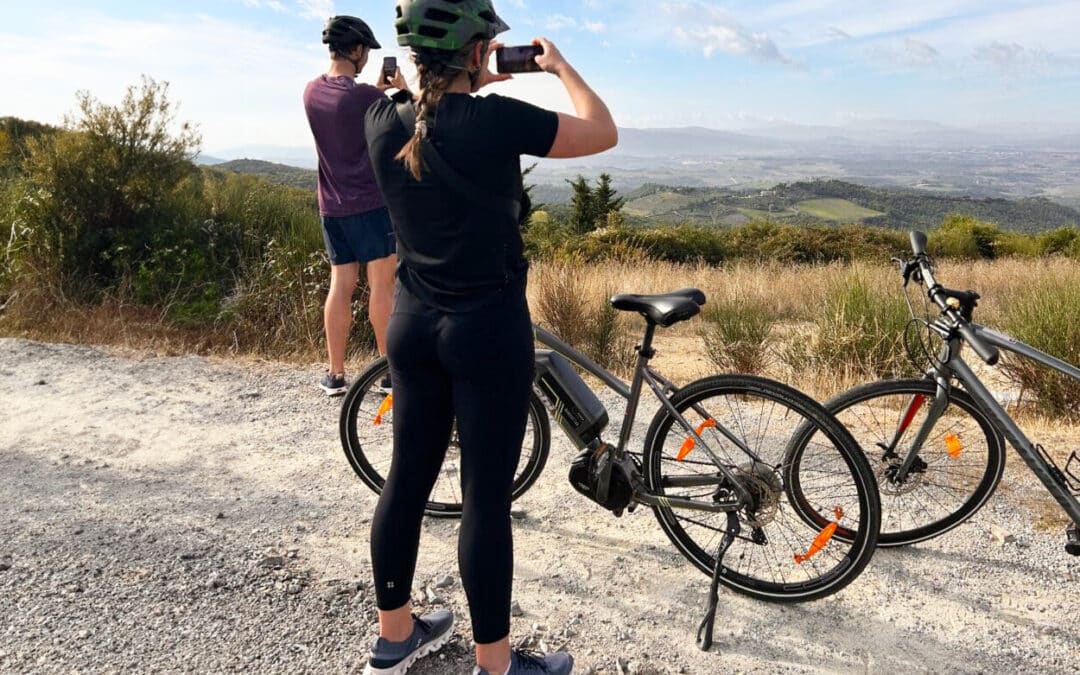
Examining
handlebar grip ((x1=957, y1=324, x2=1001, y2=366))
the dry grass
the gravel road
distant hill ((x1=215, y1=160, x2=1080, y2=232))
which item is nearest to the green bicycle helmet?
Answer: the gravel road

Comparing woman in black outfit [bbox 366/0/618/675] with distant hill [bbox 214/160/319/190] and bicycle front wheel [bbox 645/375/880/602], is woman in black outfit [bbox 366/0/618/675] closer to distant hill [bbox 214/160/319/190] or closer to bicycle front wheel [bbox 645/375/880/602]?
bicycle front wheel [bbox 645/375/880/602]

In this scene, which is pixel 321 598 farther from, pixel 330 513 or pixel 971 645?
pixel 971 645

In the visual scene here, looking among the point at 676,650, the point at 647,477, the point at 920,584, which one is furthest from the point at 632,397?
the point at 920,584

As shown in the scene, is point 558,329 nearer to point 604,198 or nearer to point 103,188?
point 103,188

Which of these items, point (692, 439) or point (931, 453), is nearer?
point (692, 439)

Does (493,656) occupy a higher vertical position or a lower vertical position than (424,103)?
lower

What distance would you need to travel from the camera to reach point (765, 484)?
2770 mm

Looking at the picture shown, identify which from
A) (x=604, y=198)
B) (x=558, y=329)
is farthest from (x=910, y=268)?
(x=604, y=198)

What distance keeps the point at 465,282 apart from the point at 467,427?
1.29 feet

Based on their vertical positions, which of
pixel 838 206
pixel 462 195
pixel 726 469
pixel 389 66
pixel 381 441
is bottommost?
pixel 838 206

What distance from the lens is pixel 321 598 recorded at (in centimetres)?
281

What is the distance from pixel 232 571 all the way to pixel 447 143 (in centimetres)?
214

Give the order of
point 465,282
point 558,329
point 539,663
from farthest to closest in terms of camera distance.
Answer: point 558,329 → point 539,663 → point 465,282

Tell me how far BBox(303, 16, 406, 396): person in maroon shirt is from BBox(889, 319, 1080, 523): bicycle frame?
294 cm
